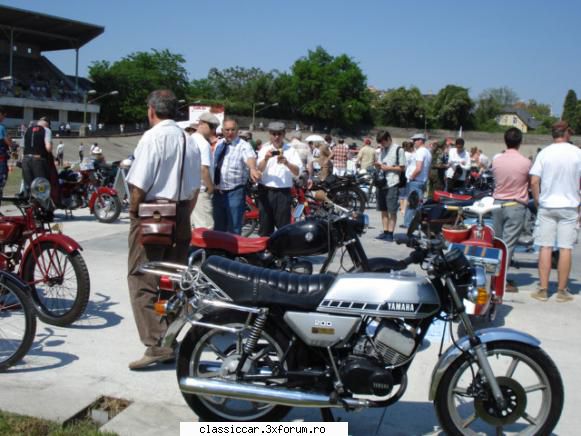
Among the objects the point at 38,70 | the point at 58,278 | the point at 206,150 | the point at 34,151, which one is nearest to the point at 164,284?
the point at 58,278

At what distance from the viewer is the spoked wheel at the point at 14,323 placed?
4105 mm

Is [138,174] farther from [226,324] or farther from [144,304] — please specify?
[226,324]

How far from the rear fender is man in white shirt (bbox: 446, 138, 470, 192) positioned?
11118 mm

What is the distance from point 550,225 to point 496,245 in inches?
44.4

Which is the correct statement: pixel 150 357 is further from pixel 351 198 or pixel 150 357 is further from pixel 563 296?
pixel 351 198

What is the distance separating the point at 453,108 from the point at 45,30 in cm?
6663

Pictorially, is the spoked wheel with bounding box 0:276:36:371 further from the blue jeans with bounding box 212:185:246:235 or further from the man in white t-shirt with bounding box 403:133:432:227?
the man in white t-shirt with bounding box 403:133:432:227

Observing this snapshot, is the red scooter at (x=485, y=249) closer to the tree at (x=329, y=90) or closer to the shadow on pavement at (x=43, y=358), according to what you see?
the shadow on pavement at (x=43, y=358)

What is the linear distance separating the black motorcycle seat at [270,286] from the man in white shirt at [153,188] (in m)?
1.18

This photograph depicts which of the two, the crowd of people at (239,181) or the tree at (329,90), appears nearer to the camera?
the crowd of people at (239,181)

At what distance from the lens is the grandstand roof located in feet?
213

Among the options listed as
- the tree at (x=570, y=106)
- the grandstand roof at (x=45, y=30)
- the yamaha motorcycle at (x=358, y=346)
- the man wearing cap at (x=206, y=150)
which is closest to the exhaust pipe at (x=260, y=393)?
the yamaha motorcycle at (x=358, y=346)

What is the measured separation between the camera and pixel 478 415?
334cm

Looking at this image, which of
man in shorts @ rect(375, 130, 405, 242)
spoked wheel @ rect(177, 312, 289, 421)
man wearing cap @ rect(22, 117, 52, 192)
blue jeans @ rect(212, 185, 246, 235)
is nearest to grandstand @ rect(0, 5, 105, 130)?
man wearing cap @ rect(22, 117, 52, 192)
